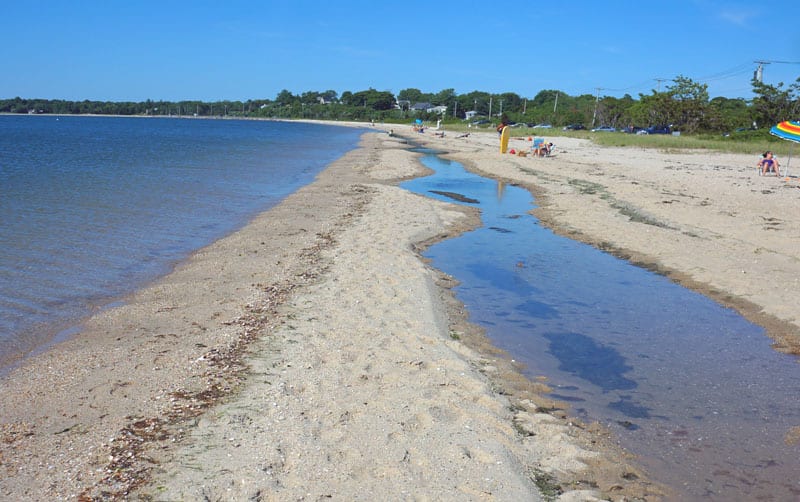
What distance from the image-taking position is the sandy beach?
4.60 m

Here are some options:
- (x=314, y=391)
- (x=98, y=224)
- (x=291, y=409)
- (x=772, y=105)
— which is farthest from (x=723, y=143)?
(x=291, y=409)

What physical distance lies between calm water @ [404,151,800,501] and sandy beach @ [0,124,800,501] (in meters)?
0.40

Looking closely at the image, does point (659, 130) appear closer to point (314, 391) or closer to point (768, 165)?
point (768, 165)

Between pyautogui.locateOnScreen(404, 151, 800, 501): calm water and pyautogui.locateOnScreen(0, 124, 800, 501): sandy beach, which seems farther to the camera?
pyautogui.locateOnScreen(404, 151, 800, 501): calm water

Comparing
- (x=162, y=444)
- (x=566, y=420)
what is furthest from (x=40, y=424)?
(x=566, y=420)

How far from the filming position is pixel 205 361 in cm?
680

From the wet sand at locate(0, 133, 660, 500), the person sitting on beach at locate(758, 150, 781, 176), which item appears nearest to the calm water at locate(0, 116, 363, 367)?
the wet sand at locate(0, 133, 660, 500)

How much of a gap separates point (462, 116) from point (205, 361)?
168 metres

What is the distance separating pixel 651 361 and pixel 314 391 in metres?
4.51

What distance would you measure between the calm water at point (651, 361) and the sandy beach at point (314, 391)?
404 mm

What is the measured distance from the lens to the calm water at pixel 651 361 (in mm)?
5488

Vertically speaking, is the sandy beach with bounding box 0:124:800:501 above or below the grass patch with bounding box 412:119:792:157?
below

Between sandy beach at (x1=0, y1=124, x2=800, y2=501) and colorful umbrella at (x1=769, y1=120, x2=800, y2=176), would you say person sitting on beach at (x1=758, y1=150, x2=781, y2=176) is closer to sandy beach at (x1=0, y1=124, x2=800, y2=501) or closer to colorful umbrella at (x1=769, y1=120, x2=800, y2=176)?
colorful umbrella at (x1=769, y1=120, x2=800, y2=176)

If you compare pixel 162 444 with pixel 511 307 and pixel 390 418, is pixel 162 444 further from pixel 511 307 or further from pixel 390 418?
pixel 511 307
